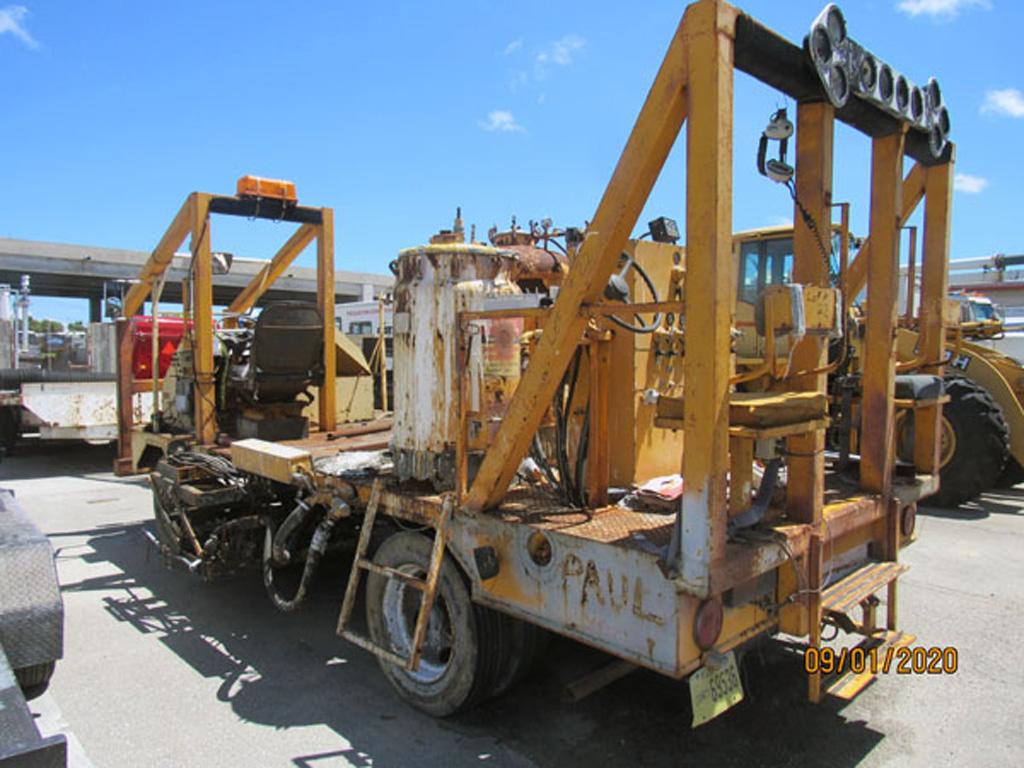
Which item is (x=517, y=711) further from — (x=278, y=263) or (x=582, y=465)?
(x=278, y=263)

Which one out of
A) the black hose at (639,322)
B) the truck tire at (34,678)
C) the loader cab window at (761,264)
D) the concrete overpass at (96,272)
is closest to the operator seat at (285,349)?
the black hose at (639,322)

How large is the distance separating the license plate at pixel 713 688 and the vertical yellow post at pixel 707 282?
410 mm

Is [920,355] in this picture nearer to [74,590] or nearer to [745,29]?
[745,29]

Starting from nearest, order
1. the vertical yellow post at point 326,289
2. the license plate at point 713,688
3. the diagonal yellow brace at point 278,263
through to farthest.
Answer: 1. the license plate at point 713,688
2. the vertical yellow post at point 326,289
3. the diagonal yellow brace at point 278,263

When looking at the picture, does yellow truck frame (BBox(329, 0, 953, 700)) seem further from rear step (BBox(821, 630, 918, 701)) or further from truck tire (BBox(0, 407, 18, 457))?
truck tire (BBox(0, 407, 18, 457))

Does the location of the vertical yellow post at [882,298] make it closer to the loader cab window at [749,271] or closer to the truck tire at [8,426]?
the loader cab window at [749,271]

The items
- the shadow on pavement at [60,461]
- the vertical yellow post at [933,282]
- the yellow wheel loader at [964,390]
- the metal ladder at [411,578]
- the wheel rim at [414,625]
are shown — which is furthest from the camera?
the shadow on pavement at [60,461]

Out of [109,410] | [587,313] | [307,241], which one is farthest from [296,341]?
[109,410]

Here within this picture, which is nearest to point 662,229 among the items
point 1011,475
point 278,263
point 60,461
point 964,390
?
point 278,263

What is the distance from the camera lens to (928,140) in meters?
3.91

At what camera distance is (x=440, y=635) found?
3.87m

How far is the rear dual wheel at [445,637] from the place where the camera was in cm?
347

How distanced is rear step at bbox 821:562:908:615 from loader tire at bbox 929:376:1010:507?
5.30 meters
